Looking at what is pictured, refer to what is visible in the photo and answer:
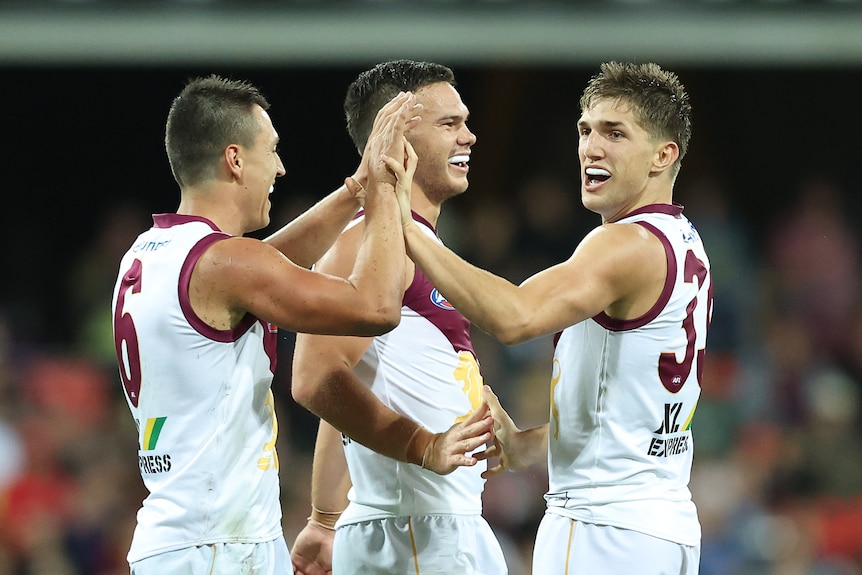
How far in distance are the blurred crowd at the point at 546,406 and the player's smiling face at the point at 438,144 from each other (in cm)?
461

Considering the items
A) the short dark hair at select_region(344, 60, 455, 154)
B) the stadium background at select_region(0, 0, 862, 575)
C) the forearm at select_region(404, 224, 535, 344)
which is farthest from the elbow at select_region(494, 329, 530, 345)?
the stadium background at select_region(0, 0, 862, 575)

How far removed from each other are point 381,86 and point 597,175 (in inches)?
39.7

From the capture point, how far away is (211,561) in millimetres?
4285

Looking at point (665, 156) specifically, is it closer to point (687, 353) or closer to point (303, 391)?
point (687, 353)

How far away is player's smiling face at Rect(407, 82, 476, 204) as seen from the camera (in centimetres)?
502

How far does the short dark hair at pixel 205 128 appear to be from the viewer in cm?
455

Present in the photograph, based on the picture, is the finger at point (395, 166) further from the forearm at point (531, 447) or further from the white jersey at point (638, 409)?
the forearm at point (531, 447)

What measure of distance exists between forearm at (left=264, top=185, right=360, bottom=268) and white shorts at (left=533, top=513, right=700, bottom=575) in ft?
4.70

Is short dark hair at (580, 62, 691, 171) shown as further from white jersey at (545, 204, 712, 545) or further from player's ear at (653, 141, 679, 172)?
white jersey at (545, 204, 712, 545)

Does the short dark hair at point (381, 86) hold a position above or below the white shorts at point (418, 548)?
above

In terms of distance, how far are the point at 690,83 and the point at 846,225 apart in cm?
248

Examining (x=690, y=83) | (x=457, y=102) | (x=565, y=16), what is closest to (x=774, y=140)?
(x=690, y=83)

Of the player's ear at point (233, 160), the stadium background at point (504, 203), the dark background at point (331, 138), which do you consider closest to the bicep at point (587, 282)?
the player's ear at point (233, 160)

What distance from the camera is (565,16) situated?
11.1 metres
